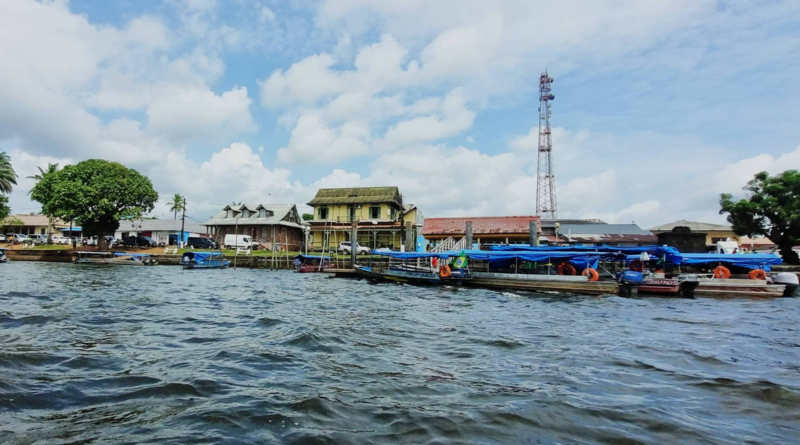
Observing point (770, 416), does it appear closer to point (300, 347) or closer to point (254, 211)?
point (300, 347)

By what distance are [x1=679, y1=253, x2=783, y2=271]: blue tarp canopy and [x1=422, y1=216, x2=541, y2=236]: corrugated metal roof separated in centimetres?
1578

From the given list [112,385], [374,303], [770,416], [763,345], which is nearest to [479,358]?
[770,416]

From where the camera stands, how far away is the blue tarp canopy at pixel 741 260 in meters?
23.8

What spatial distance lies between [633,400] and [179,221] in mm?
65416

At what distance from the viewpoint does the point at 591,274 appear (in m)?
23.0

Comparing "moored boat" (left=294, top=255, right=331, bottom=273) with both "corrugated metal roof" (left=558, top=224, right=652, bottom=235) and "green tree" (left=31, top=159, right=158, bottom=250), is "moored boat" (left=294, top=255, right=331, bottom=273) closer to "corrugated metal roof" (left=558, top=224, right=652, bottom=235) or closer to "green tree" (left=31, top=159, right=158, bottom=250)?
"green tree" (left=31, top=159, right=158, bottom=250)

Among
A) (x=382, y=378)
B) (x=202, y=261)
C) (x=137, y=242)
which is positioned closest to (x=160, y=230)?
(x=137, y=242)

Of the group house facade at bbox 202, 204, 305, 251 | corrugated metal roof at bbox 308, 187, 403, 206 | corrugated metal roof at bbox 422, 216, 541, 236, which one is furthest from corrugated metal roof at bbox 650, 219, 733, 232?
house facade at bbox 202, 204, 305, 251

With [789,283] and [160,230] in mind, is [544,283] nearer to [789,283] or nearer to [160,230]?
[789,283]

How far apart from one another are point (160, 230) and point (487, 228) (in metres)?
43.8

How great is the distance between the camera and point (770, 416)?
570cm

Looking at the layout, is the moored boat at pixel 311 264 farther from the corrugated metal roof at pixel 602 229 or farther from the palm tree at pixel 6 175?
the palm tree at pixel 6 175

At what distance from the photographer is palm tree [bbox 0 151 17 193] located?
4808 cm

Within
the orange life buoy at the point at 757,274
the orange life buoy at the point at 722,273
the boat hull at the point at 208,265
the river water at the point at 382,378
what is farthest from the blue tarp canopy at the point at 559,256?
the boat hull at the point at 208,265
